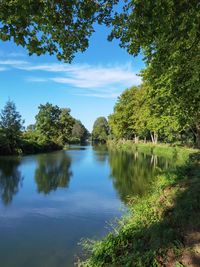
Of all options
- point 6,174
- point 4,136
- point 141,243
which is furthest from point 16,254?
point 4,136

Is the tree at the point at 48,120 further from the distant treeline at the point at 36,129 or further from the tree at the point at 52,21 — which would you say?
the tree at the point at 52,21

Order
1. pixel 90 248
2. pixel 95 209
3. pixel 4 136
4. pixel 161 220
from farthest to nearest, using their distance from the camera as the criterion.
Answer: pixel 4 136 → pixel 95 209 → pixel 90 248 → pixel 161 220

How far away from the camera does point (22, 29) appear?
516 centimetres

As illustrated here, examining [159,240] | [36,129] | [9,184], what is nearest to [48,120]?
[36,129]

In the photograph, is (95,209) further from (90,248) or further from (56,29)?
(56,29)

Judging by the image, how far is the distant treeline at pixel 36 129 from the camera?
4362cm

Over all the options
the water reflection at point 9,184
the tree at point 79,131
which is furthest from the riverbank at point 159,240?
the tree at point 79,131

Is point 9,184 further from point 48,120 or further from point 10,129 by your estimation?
point 48,120

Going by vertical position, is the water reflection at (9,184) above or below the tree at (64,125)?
below

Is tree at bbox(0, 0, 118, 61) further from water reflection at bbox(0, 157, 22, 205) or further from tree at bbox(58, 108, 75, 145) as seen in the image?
tree at bbox(58, 108, 75, 145)

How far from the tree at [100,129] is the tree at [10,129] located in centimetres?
8098

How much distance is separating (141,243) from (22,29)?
4814 mm

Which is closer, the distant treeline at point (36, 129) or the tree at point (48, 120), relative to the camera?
the distant treeline at point (36, 129)

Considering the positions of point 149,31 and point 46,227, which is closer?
point 149,31
